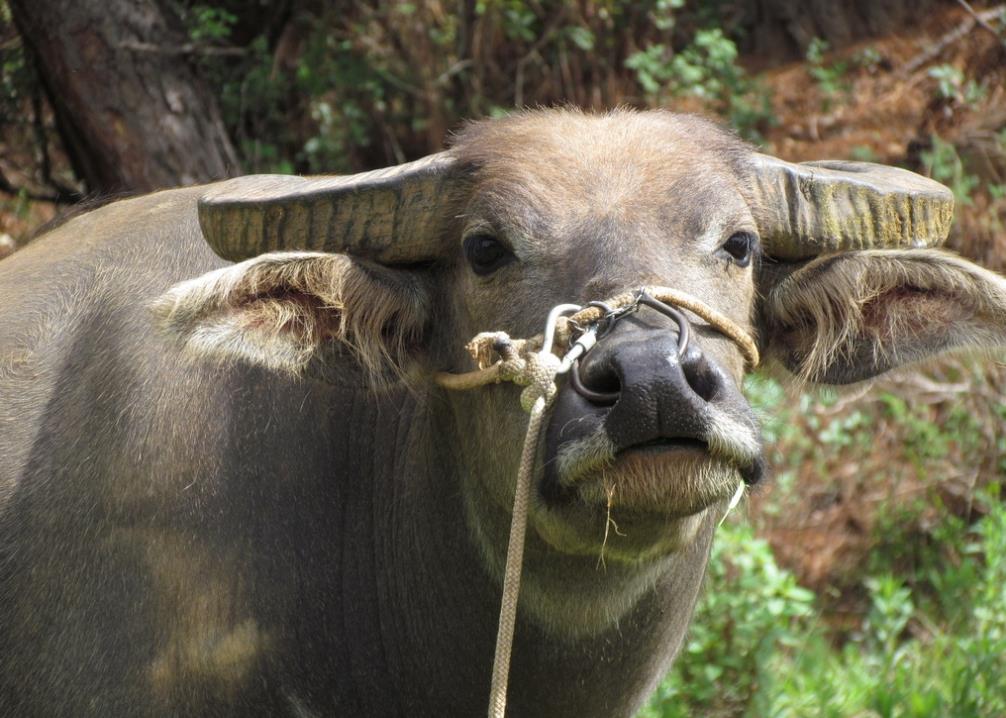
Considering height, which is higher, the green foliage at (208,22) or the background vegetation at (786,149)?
the green foliage at (208,22)

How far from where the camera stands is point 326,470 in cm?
413

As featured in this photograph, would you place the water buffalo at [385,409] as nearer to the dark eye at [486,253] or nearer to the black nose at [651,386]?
the dark eye at [486,253]

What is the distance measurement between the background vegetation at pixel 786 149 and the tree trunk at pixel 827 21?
→ 2 centimetres

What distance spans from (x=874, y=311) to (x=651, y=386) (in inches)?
61.7

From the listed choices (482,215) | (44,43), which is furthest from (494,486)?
(44,43)

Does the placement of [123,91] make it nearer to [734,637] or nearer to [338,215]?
[338,215]

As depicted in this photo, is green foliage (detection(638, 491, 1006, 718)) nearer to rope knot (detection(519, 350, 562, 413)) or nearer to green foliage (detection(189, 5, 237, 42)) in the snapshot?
rope knot (detection(519, 350, 562, 413))

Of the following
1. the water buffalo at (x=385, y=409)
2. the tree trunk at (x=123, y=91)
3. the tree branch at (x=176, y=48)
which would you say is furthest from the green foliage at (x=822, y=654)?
the tree branch at (x=176, y=48)

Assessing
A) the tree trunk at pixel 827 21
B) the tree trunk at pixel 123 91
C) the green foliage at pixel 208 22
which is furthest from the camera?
the tree trunk at pixel 827 21

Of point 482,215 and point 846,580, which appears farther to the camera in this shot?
point 846,580

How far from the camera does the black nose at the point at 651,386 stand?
2.96 meters

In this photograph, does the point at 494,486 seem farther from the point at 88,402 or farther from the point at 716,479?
the point at 88,402

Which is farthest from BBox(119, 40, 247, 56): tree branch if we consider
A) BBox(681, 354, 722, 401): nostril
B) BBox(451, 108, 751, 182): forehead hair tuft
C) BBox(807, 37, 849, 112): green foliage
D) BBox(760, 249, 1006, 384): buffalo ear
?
BBox(681, 354, 722, 401): nostril

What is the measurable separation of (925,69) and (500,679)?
701 cm
